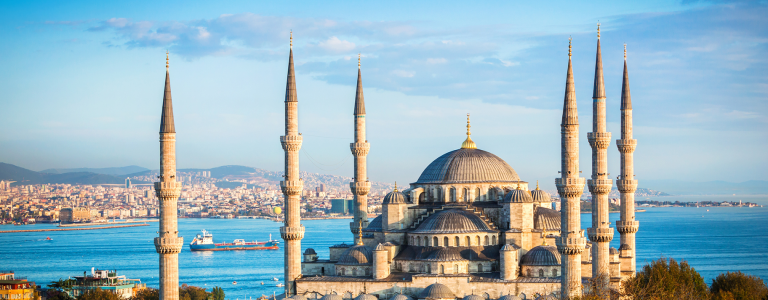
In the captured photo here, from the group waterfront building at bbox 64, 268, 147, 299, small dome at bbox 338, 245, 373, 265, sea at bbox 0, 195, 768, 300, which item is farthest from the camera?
sea at bbox 0, 195, 768, 300

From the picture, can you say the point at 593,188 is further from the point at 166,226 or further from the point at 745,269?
the point at 745,269

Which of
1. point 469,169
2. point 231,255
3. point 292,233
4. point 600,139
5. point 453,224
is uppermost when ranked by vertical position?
point 600,139

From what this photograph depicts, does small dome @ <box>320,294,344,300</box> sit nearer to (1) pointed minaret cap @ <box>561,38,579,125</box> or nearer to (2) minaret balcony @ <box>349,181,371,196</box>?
(2) minaret balcony @ <box>349,181,371,196</box>

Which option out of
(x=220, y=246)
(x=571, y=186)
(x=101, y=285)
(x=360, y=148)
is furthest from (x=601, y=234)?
(x=220, y=246)

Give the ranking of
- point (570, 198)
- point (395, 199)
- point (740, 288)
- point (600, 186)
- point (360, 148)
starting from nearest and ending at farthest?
1. point (570, 198)
2. point (600, 186)
3. point (740, 288)
4. point (395, 199)
5. point (360, 148)

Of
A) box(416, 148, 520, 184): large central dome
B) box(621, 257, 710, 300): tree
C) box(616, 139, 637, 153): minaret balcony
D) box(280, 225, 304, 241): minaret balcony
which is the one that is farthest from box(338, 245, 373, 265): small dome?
box(616, 139, 637, 153): minaret balcony

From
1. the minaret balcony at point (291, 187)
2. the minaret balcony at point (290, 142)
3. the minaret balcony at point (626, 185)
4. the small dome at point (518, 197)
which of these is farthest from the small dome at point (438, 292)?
the minaret balcony at point (626, 185)

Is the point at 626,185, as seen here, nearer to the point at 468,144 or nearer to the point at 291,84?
the point at 468,144
